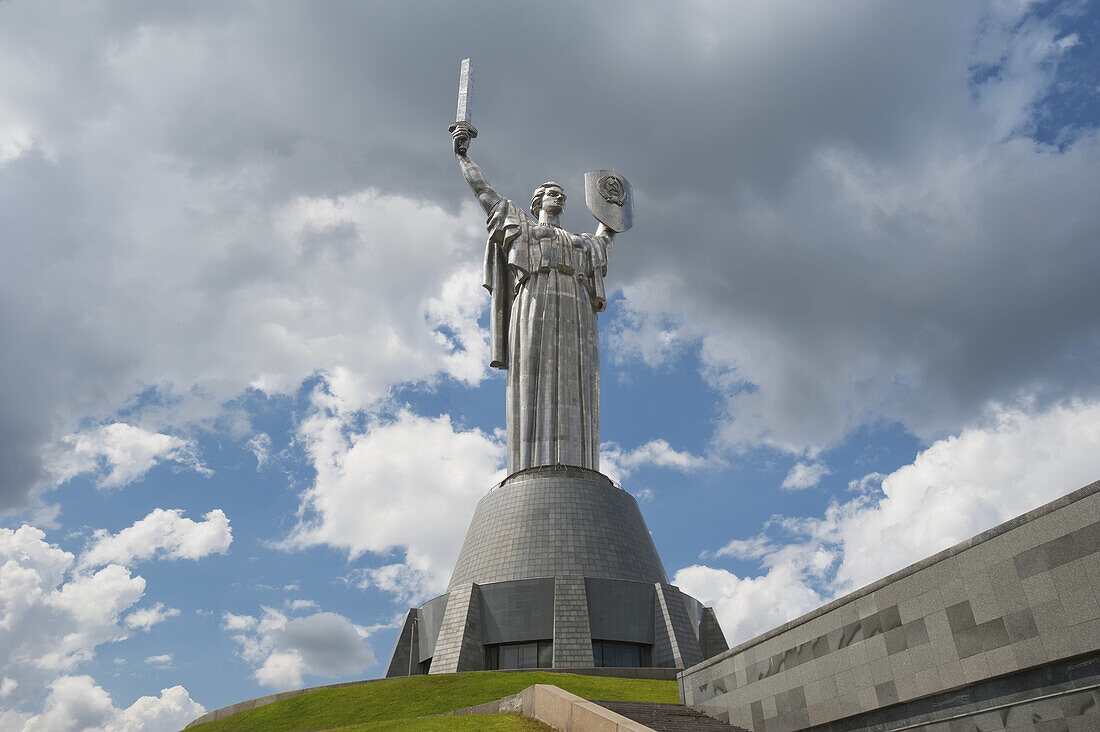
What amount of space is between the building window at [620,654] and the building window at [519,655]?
1.46 metres

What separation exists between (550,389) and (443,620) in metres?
9.63

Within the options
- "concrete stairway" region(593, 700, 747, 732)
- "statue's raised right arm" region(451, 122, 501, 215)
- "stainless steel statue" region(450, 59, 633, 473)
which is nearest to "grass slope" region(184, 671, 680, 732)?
"concrete stairway" region(593, 700, 747, 732)

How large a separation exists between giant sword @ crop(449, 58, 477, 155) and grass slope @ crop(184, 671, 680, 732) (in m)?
21.1

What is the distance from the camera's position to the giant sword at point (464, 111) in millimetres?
34438

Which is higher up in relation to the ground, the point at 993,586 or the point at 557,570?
the point at 557,570

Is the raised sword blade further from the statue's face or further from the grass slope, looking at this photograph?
the grass slope

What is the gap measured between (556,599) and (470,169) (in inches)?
685

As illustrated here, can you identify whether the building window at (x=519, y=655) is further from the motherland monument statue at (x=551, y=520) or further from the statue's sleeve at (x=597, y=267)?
the statue's sleeve at (x=597, y=267)

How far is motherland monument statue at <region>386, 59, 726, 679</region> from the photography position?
25516mm

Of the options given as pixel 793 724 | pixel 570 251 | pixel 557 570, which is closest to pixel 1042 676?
pixel 793 724

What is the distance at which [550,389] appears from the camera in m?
32.3

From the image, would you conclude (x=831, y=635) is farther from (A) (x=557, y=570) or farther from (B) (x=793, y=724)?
(A) (x=557, y=570)

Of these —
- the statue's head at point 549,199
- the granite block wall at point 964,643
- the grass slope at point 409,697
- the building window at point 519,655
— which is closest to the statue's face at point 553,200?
the statue's head at point 549,199

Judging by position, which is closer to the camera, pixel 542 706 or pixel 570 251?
pixel 542 706
